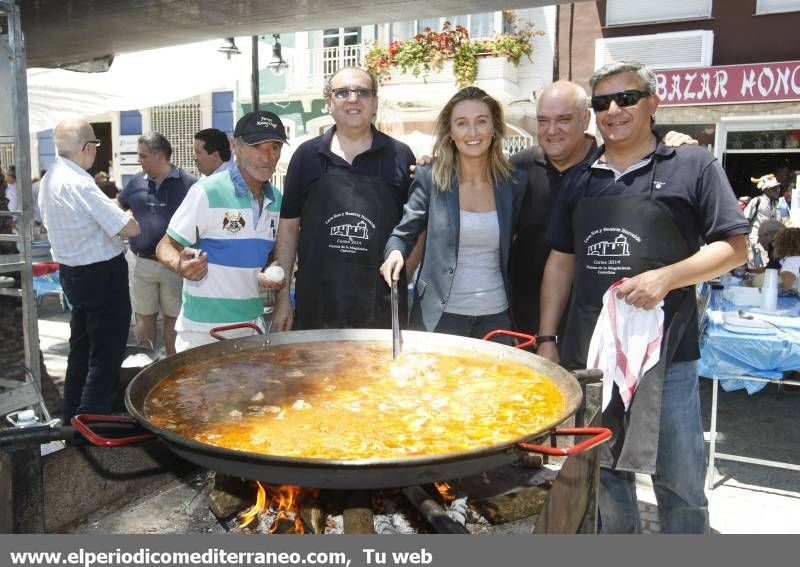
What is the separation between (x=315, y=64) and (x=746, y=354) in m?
15.3

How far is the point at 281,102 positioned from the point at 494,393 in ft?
56.0

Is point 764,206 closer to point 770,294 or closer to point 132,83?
point 770,294

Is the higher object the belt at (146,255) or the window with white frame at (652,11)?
the window with white frame at (652,11)

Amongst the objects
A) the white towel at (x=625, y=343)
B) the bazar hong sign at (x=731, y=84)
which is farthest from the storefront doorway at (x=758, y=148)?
the white towel at (x=625, y=343)

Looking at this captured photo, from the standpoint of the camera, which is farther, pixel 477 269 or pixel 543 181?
pixel 543 181

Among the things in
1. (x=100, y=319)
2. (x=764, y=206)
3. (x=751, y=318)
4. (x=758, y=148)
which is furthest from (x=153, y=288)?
(x=758, y=148)

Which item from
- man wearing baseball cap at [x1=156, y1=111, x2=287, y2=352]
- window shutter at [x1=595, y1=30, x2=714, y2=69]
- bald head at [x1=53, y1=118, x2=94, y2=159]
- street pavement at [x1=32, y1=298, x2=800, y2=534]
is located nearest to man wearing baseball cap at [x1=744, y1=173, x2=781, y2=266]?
window shutter at [x1=595, y1=30, x2=714, y2=69]

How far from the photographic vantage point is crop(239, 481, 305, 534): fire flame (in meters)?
2.01

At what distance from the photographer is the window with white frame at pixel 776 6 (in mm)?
12477

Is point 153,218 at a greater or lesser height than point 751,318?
greater

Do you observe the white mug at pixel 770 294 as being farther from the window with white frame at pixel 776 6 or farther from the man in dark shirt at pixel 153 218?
the window with white frame at pixel 776 6

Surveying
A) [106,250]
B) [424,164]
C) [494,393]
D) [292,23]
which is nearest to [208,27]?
[292,23]

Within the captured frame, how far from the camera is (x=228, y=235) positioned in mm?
3230

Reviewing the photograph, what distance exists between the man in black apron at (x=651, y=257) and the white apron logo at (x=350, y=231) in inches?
40.2
